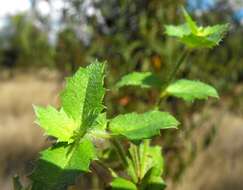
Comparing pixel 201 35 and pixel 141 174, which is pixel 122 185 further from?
pixel 201 35

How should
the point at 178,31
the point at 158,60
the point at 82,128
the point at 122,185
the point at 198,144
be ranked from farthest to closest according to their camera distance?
the point at 198,144 → the point at 158,60 → the point at 178,31 → the point at 122,185 → the point at 82,128

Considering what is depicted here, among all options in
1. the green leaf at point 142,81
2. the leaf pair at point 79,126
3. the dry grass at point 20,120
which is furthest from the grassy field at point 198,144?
the leaf pair at point 79,126

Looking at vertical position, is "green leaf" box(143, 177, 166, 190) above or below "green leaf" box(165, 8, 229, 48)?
below

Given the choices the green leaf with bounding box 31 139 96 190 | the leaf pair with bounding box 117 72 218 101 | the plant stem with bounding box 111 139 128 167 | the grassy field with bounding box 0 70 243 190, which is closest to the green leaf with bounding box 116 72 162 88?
the leaf pair with bounding box 117 72 218 101

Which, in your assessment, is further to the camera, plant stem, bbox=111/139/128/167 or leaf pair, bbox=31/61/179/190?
plant stem, bbox=111/139/128/167

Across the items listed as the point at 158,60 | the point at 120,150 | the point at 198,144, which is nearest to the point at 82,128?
the point at 120,150

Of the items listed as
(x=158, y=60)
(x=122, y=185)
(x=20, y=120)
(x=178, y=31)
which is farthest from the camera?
(x=20, y=120)

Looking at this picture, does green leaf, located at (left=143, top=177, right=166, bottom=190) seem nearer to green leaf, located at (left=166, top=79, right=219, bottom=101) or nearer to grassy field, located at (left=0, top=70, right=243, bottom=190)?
green leaf, located at (left=166, top=79, right=219, bottom=101)

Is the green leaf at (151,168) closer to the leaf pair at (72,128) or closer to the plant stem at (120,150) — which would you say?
the plant stem at (120,150)
